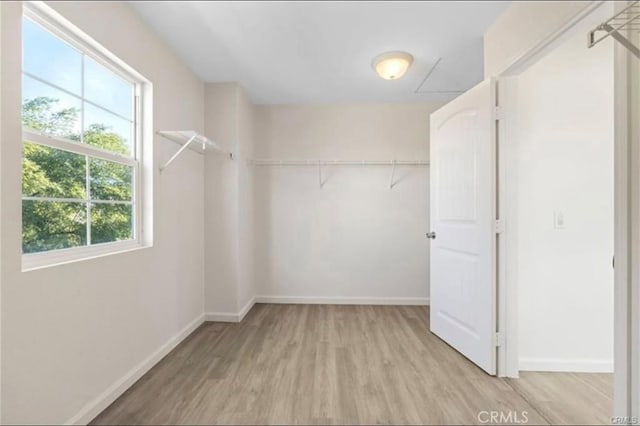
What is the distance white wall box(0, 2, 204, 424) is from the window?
0.37ft

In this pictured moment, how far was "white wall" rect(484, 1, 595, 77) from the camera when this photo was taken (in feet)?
4.97

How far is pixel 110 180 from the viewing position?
1889mm

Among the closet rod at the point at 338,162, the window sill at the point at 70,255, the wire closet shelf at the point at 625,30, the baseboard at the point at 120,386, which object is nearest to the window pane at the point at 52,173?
the window sill at the point at 70,255

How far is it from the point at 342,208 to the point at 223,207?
1451mm

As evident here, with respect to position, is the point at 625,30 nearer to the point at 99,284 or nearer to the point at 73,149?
the point at 73,149

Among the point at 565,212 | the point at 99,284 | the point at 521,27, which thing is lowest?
the point at 99,284

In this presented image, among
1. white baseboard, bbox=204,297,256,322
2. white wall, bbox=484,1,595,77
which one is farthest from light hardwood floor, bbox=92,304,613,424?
white wall, bbox=484,1,595,77

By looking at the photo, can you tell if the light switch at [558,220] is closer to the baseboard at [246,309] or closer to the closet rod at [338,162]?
the closet rod at [338,162]

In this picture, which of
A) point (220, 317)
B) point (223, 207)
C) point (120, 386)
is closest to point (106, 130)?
point (223, 207)

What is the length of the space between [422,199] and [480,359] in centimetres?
199

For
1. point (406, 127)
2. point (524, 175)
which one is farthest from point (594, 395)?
point (406, 127)

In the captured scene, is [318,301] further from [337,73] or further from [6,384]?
[6,384]

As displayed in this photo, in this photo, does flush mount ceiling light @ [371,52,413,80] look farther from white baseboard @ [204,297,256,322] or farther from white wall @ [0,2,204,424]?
white baseboard @ [204,297,256,322]

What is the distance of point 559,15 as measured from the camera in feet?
5.01
